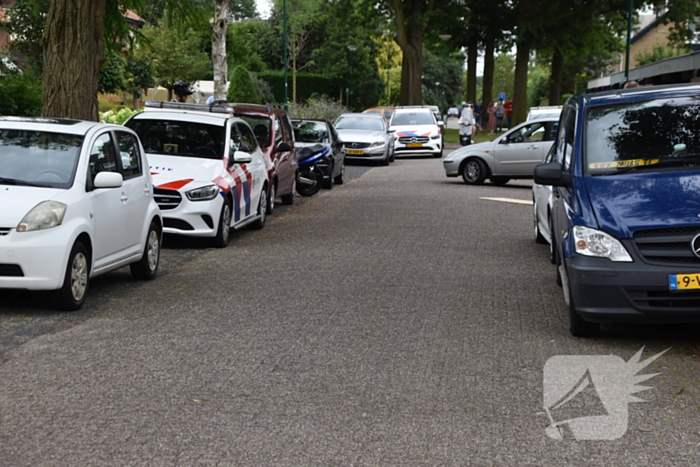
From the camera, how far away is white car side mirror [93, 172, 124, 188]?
836 cm

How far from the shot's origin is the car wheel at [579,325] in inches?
276

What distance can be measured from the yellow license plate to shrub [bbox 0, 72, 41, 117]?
1977 cm

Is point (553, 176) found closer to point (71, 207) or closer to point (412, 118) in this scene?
point (71, 207)

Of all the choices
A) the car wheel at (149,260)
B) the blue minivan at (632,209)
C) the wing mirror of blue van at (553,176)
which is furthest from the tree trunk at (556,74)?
Result: the wing mirror of blue van at (553,176)

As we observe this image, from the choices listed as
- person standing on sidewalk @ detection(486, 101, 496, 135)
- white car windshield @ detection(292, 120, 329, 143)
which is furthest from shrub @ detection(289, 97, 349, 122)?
white car windshield @ detection(292, 120, 329, 143)

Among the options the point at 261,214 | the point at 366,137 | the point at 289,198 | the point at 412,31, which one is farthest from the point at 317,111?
the point at 261,214

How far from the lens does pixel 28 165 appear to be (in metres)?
8.39

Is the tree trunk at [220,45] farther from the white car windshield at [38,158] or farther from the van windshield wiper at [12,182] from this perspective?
the van windshield wiper at [12,182]

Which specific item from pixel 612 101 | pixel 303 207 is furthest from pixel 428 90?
pixel 612 101

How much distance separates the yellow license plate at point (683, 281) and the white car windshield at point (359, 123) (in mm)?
24780

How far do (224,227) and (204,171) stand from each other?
0.76 metres

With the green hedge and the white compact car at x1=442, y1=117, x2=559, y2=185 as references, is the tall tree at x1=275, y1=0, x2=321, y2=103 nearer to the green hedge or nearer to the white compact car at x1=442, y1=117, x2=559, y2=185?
the green hedge

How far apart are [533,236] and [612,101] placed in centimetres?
566

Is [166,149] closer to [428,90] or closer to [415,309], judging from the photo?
[415,309]
